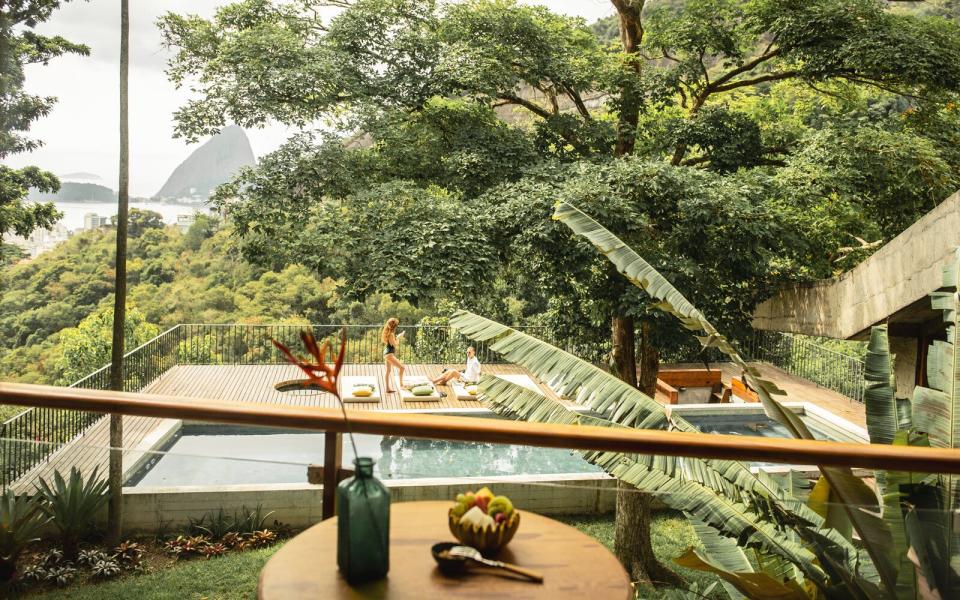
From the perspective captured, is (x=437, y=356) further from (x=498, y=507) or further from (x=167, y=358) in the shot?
(x=498, y=507)

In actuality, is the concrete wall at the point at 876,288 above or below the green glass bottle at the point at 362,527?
above

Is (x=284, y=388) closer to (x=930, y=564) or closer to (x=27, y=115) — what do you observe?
(x=27, y=115)

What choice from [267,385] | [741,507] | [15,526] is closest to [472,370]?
[267,385]

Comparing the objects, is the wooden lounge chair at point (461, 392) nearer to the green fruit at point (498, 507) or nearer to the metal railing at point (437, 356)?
the metal railing at point (437, 356)

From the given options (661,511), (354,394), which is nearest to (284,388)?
A: (354,394)

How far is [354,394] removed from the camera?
1173 cm

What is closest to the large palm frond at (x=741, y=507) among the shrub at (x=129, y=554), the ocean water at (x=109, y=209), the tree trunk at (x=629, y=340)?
the shrub at (x=129, y=554)

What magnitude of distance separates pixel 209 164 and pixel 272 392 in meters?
34.2

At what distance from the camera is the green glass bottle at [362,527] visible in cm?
148

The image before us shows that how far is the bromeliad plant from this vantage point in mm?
2168

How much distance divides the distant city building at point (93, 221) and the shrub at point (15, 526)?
91.5 feet

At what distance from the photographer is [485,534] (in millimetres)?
1544

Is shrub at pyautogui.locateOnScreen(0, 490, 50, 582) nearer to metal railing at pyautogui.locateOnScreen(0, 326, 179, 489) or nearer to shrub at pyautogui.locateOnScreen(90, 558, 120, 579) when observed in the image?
metal railing at pyautogui.locateOnScreen(0, 326, 179, 489)

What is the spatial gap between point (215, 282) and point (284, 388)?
14.5m
